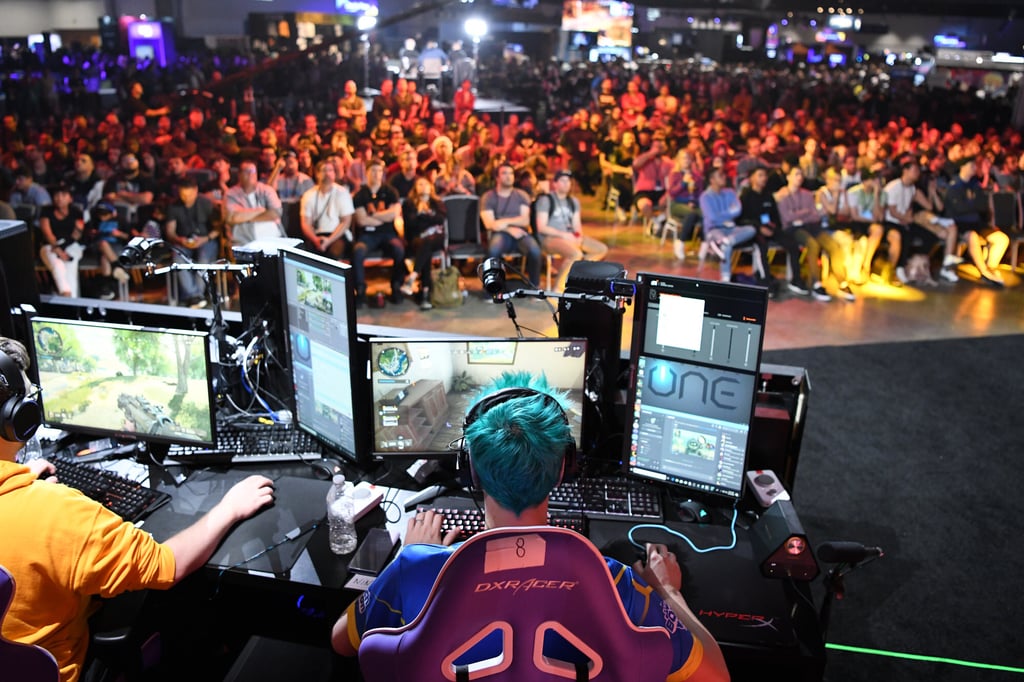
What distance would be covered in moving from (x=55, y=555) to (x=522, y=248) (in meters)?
5.31

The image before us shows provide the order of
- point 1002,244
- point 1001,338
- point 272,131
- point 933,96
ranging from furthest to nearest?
point 933,96 < point 272,131 < point 1002,244 < point 1001,338

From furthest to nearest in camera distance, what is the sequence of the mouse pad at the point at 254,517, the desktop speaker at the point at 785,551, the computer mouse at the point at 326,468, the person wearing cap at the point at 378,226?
1. the person wearing cap at the point at 378,226
2. the computer mouse at the point at 326,468
3. the mouse pad at the point at 254,517
4. the desktop speaker at the point at 785,551

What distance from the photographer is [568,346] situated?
243cm

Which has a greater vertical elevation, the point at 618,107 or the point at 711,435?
the point at 618,107

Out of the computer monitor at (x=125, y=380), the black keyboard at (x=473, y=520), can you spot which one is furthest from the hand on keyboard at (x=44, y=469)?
the black keyboard at (x=473, y=520)

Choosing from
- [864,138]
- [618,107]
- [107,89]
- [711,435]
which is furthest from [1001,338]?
[107,89]

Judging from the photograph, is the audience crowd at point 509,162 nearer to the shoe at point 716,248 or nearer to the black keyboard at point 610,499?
the shoe at point 716,248

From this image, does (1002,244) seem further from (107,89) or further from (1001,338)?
(107,89)

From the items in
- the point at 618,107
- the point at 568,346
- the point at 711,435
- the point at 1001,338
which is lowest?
the point at 1001,338

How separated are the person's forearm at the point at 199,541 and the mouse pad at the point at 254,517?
7 centimetres

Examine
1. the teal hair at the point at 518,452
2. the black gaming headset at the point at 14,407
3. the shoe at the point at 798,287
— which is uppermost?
the teal hair at the point at 518,452

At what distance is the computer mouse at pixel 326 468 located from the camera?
266 cm

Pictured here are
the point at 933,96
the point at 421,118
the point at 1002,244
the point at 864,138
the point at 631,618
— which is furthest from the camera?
the point at 933,96

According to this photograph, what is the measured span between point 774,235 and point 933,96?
6.61 metres
